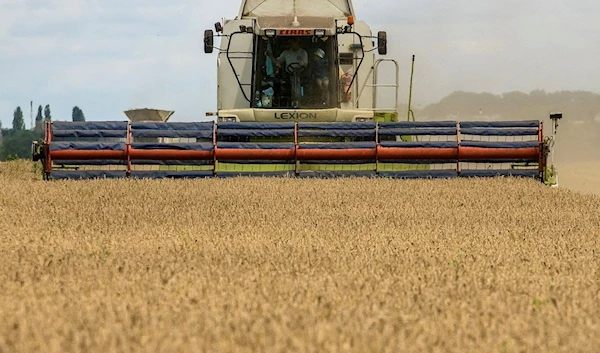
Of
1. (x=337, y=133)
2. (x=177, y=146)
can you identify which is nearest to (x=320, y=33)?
(x=337, y=133)

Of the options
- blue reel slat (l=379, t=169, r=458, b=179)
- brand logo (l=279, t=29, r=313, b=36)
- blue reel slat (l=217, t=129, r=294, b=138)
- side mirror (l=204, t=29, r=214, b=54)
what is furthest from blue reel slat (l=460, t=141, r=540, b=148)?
side mirror (l=204, t=29, r=214, b=54)

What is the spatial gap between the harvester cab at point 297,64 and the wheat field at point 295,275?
4.87m

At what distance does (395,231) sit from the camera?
801cm

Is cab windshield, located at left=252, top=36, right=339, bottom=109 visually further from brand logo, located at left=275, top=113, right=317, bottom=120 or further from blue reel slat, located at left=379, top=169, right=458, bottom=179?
blue reel slat, located at left=379, top=169, right=458, bottom=179

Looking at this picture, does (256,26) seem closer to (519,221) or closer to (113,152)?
(113,152)

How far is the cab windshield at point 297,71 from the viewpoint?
624 inches

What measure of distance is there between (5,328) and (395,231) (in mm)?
4540

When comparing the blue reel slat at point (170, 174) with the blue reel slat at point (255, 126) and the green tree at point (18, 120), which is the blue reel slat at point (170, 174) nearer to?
the blue reel slat at point (255, 126)

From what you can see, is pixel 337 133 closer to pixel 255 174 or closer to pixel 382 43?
pixel 255 174

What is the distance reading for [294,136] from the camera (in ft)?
48.1

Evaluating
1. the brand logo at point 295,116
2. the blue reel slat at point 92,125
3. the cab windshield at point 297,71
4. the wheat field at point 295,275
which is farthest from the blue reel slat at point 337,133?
the wheat field at point 295,275

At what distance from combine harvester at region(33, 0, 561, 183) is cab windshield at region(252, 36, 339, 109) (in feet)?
0.05

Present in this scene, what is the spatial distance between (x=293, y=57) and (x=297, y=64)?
13cm

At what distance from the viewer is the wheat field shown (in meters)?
3.65
